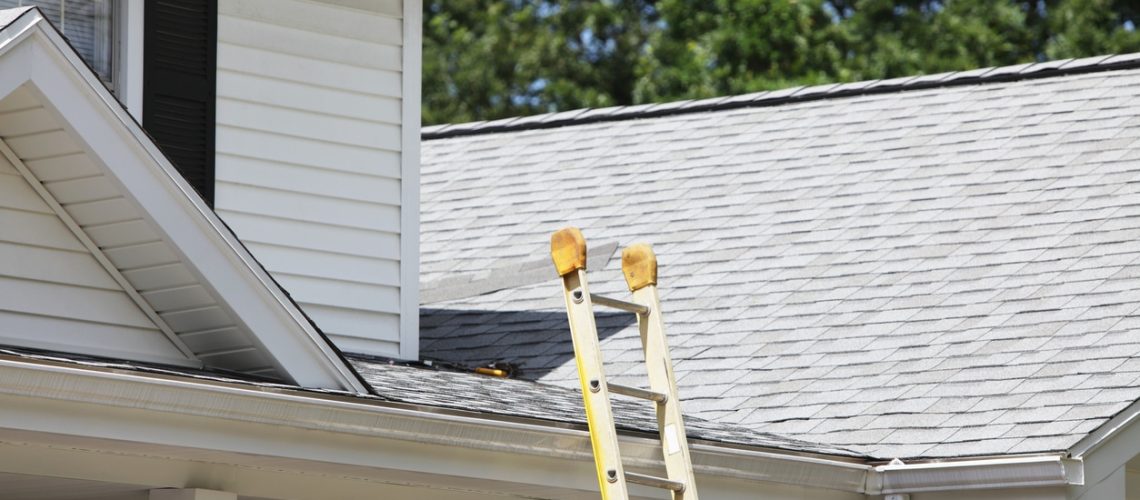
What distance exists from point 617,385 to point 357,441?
1.05 metres

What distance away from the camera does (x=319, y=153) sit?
9367mm

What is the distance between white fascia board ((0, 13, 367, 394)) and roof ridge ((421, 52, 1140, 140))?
647cm

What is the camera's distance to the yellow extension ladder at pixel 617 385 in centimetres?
658

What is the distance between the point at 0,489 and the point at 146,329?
84cm

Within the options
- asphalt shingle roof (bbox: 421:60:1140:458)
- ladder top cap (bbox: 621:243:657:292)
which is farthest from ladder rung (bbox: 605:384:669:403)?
asphalt shingle roof (bbox: 421:60:1140:458)

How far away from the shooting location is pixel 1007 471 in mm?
7680

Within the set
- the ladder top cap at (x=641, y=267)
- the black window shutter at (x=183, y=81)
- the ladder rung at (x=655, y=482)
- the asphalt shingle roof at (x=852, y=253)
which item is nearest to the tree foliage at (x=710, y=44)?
the asphalt shingle roof at (x=852, y=253)

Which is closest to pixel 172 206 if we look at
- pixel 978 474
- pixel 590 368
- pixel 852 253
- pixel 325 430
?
pixel 325 430

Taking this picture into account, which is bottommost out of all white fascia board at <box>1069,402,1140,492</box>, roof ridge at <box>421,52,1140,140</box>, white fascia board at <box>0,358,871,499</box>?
white fascia board at <box>0,358,871,499</box>

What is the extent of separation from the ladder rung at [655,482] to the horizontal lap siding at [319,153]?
2838 millimetres

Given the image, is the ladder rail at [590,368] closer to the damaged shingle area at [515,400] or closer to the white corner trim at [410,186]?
the damaged shingle area at [515,400]

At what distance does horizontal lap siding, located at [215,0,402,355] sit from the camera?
9.07 metres

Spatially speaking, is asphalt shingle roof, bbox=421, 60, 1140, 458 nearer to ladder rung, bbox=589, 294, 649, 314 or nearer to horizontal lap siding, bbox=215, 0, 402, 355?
horizontal lap siding, bbox=215, 0, 402, 355

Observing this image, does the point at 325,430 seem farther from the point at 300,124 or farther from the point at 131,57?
the point at 300,124
